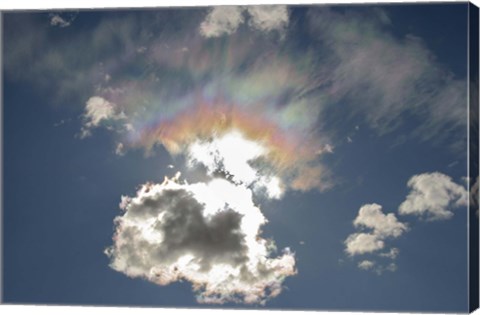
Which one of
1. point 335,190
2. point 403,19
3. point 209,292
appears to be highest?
point 403,19

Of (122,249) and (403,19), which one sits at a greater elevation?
(403,19)

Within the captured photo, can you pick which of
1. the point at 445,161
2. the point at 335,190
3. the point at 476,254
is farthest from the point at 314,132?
the point at 476,254

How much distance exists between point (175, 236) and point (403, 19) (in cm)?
293

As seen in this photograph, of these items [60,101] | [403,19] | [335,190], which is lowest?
[335,190]

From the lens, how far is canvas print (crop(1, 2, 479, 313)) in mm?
10734

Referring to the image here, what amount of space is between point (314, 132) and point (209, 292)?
5.94ft

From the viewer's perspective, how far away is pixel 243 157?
11047mm

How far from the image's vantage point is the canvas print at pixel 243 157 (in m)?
10.7

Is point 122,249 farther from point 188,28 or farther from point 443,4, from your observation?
point 443,4

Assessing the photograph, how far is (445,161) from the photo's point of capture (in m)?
10.7

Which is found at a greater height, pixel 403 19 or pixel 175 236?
pixel 403 19

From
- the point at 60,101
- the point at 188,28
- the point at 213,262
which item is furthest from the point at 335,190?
the point at 60,101

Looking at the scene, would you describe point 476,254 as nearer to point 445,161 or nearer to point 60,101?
point 445,161

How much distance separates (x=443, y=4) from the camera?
10.7 metres
